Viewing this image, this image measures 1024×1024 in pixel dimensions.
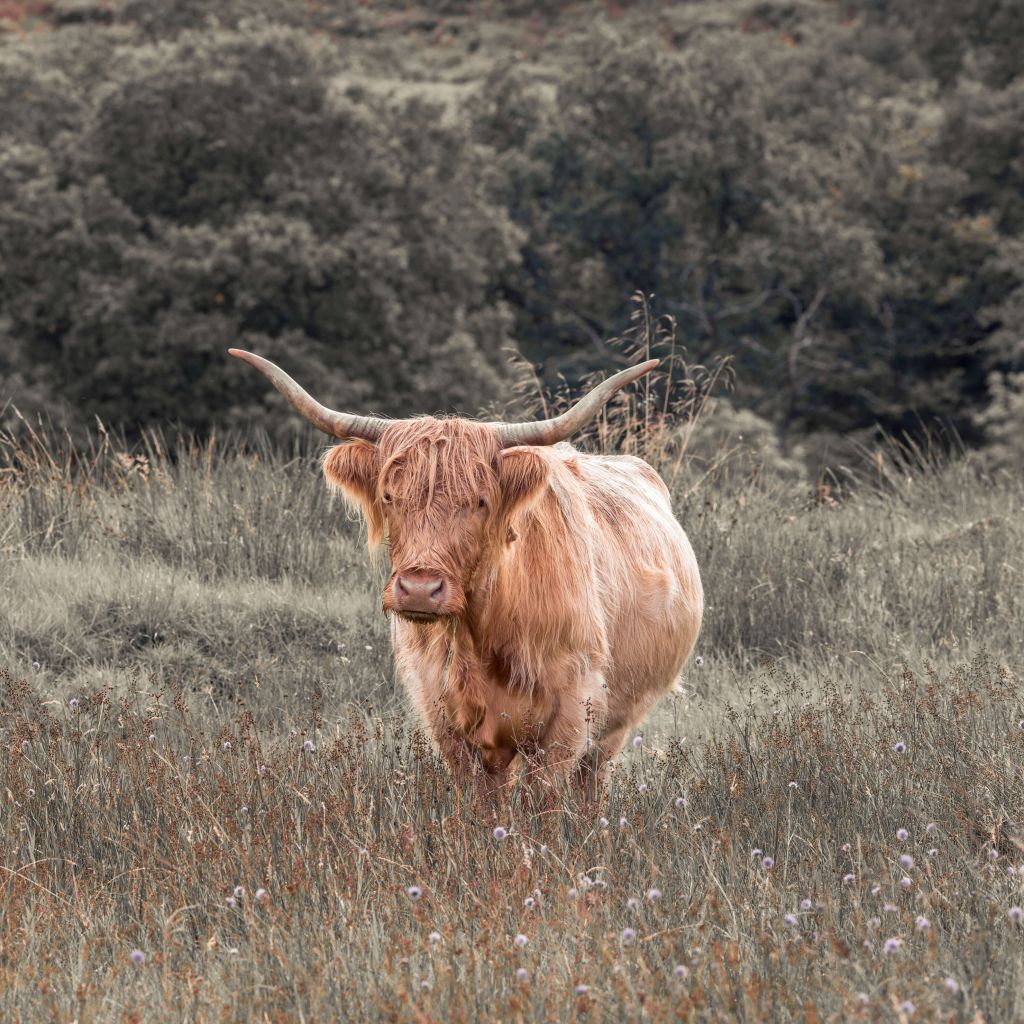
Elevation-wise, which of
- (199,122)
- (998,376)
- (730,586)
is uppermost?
(730,586)

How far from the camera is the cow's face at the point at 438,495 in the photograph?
397 centimetres

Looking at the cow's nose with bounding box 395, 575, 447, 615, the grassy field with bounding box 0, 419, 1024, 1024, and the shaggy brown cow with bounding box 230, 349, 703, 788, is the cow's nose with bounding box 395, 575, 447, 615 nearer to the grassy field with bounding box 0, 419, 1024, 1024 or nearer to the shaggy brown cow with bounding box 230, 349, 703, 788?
the shaggy brown cow with bounding box 230, 349, 703, 788

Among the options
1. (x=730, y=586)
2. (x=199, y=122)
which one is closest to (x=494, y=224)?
(x=199, y=122)

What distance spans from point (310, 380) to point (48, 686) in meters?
16.4

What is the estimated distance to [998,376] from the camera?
25156 mm

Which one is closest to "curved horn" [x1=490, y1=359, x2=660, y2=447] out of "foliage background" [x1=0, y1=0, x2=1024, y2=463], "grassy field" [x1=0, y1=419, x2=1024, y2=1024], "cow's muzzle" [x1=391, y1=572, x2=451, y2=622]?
"cow's muzzle" [x1=391, y1=572, x2=451, y2=622]

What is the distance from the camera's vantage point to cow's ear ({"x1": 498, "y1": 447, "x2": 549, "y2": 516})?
4305 millimetres

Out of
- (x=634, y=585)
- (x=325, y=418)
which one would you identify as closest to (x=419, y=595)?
(x=325, y=418)

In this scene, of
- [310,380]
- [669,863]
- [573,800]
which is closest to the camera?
[669,863]


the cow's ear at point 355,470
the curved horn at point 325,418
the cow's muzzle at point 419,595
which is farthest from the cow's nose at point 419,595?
the curved horn at point 325,418

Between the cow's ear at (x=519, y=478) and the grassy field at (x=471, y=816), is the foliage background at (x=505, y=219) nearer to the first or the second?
the grassy field at (x=471, y=816)

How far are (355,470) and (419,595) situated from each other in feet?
2.30

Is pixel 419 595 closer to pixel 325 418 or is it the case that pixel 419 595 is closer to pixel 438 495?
pixel 438 495

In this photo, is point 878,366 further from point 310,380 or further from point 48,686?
point 48,686
